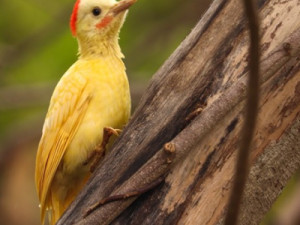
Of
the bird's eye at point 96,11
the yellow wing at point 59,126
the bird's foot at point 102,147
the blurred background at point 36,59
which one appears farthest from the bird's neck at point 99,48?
the blurred background at point 36,59

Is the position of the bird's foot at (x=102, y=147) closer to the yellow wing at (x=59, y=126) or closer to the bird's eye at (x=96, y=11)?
the yellow wing at (x=59, y=126)

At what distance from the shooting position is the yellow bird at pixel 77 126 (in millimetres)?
4988

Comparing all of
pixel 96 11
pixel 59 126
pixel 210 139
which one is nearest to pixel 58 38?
pixel 96 11

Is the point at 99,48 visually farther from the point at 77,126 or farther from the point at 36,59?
the point at 36,59

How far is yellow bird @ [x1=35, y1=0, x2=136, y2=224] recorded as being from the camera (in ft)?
16.4

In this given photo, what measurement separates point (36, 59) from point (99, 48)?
4.58 metres

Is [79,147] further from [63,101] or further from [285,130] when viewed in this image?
[285,130]

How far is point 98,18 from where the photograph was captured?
565 cm

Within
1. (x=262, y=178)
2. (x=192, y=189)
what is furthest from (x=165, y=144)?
(x=262, y=178)

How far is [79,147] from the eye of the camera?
501cm

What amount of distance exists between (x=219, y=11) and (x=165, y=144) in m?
0.85

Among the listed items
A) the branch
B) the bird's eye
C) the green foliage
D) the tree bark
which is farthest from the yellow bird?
the green foliage

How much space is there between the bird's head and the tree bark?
1.58m

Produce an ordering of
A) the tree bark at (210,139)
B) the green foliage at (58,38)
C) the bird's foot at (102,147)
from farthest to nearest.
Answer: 1. the green foliage at (58,38)
2. the bird's foot at (102,147)
3. the tree bark at (210,139)
